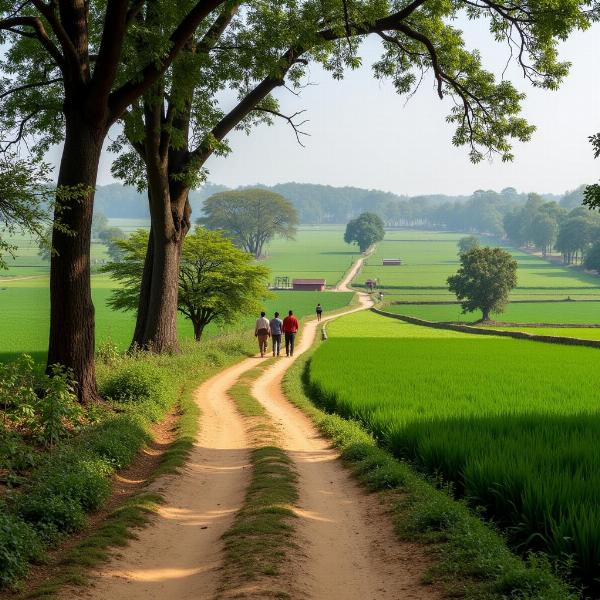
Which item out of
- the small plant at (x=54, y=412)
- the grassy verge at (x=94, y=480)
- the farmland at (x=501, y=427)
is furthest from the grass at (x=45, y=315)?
the small plant at (x=54, y=412)

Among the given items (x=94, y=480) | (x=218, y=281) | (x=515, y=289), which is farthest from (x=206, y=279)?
(x=515, y=289)

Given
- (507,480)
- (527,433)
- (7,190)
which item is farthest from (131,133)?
(507,480)

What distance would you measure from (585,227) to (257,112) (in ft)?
379

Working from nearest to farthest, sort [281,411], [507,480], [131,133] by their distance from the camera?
1. [507,480]
2. [281,411]
3. [131,133]

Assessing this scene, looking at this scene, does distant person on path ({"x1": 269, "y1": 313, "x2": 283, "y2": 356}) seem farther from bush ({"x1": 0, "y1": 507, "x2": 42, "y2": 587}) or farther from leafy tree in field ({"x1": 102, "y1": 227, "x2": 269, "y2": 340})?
bush ({"x1": 0, "y1": 507, "x2": 42, "y2": 587})

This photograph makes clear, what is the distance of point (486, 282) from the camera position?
234ft

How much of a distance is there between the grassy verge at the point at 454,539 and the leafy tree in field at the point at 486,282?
62.9 metres

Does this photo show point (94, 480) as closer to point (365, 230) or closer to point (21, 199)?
point (21, 199)

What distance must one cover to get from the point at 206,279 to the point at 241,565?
32.9 metres

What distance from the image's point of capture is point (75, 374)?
13.2 meters

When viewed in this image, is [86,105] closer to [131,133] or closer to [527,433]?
[131,133]

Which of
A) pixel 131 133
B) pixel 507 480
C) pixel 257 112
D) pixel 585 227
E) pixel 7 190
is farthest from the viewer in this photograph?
pixel 585 227

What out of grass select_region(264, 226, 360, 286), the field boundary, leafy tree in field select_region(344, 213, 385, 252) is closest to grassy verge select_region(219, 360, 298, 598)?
the field boundary

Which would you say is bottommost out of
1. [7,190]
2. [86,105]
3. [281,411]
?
[281,411]
